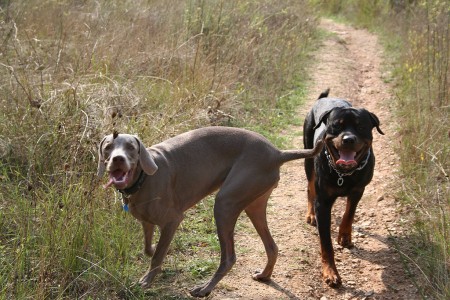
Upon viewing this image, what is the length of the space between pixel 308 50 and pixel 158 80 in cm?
518

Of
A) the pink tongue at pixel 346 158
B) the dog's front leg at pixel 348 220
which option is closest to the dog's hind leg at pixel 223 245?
the pink tongue at pixel 346 158

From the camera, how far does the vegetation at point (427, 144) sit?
4.31 metres

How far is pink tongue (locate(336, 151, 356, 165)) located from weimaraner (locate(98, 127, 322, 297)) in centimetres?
41

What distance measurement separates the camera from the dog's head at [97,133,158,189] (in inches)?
148

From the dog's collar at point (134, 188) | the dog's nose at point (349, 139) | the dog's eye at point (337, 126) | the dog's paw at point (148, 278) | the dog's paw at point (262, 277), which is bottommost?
the dog's paw at point (262, 277)

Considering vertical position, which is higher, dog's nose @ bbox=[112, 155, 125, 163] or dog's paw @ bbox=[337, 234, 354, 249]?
dog's nose @ bbox=[112, 155, 125, 163]

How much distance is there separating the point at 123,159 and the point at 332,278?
1782mm

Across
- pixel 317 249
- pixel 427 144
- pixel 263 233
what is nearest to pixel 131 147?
pixel 263 233

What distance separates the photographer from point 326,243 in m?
4.59

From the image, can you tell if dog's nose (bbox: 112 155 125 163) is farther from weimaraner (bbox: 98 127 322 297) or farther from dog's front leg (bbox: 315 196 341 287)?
dog's front leg (bbox: 315 196 341 287)

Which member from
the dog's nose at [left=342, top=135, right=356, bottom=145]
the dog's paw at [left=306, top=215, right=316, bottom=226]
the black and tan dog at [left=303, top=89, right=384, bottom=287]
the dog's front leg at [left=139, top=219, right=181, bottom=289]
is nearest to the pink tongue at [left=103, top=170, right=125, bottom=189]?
the dog's front leg at [left=139, top=219, right=181, bottom=289]

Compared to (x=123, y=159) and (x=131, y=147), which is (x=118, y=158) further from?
(x=131, y=147)

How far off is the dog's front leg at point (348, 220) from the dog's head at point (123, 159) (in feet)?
5.74

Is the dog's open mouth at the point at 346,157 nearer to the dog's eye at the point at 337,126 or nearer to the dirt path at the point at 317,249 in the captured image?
the dog's eye at the point at 337,126
